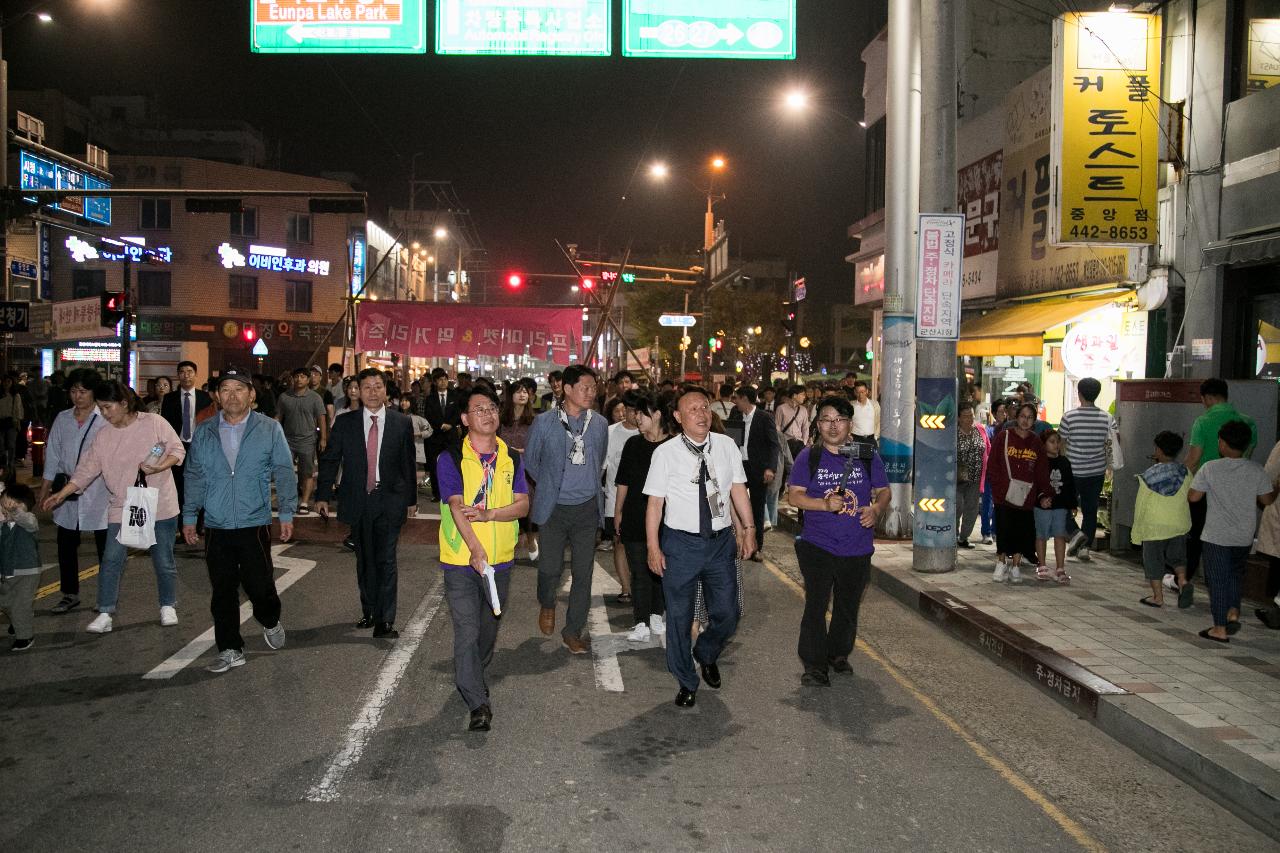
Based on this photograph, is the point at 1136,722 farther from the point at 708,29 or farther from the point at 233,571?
the point at 708,29

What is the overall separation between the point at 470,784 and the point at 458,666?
900 mm

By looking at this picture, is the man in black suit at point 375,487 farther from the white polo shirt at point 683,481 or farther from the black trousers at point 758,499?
the black trousers at point 758,499

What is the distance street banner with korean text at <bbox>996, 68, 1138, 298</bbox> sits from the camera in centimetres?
1534

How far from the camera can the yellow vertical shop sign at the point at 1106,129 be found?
1225 cm

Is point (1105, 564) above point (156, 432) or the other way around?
the other way around

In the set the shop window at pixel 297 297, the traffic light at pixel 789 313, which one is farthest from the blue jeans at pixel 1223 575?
the shop window at pixel 297 297

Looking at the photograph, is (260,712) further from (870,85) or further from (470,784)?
(870,85)

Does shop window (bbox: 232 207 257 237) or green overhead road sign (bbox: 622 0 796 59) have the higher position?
shop window (bbox: 232 207 257 237)

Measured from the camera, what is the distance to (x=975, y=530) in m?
14.5

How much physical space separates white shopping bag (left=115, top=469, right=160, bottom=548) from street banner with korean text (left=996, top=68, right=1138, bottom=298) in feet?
39.4

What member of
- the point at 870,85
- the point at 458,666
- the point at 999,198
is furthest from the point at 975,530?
the point at 870,85

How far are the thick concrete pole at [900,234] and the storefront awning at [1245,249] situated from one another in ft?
10.4

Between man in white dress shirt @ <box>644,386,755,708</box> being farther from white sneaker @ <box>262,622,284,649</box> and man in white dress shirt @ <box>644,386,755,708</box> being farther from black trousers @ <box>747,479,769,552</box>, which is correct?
black trousers @ <box>747,479,769,552</box>

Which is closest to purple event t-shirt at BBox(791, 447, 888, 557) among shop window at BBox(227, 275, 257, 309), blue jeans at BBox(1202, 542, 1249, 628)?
blue jeans at BBox(1202, 542, 1249, 628)
